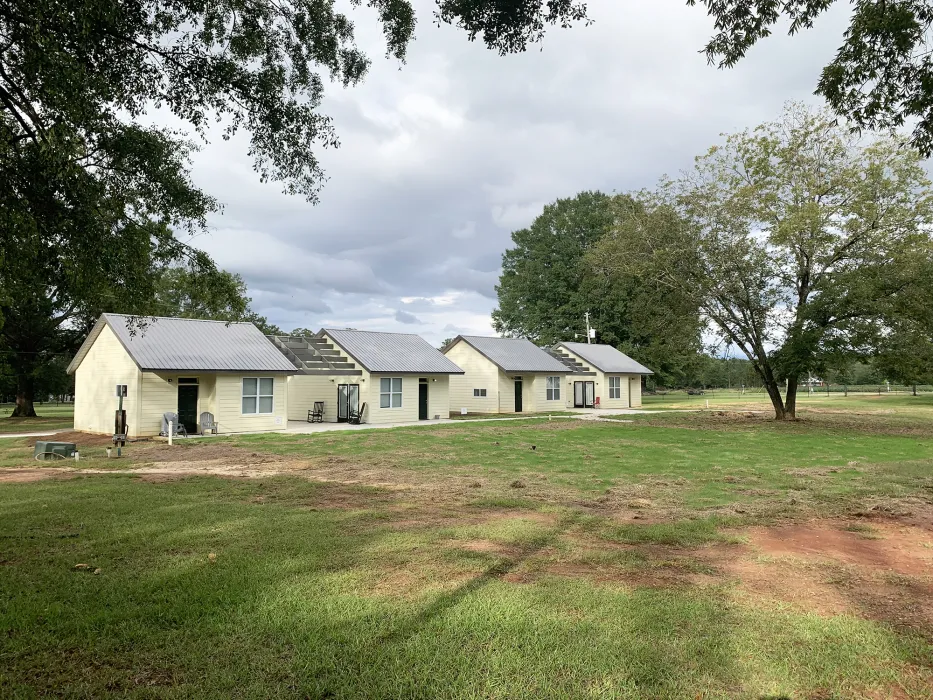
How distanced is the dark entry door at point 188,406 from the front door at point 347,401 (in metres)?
7.14

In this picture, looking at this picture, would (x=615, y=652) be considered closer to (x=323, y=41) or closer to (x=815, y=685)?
(x=815, y=685)

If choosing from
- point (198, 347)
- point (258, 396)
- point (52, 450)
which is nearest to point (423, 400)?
point (258, 396)

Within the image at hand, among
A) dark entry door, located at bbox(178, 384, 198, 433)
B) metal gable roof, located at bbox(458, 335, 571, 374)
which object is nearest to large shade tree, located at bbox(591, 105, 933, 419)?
metal gable roof, located at bbox(458, 335, 571, 374)

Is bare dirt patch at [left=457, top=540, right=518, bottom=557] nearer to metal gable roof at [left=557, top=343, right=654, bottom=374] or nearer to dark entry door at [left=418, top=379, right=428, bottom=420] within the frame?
dark entry door at [left=418, top=379, right=428, bottom=420]

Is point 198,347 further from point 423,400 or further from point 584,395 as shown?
point 584,395

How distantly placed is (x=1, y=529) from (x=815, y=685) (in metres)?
8.57

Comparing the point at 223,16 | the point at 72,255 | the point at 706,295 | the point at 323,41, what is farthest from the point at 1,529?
the point at 706,295

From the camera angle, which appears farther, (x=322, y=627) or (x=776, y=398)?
(x=776, y=398)

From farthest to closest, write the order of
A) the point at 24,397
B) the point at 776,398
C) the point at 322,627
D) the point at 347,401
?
the point at 24,397 < the point at 347,401 < the point at 776,398 < the point at 322,627

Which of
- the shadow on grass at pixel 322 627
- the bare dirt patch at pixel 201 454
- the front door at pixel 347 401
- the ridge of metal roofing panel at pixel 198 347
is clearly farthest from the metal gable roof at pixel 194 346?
the shadow on grass at pixel 322 627

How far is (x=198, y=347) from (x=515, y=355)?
19.8 m

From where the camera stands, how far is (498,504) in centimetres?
907

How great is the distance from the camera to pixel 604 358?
44969 millimetres

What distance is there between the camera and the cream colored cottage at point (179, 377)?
862 inches
